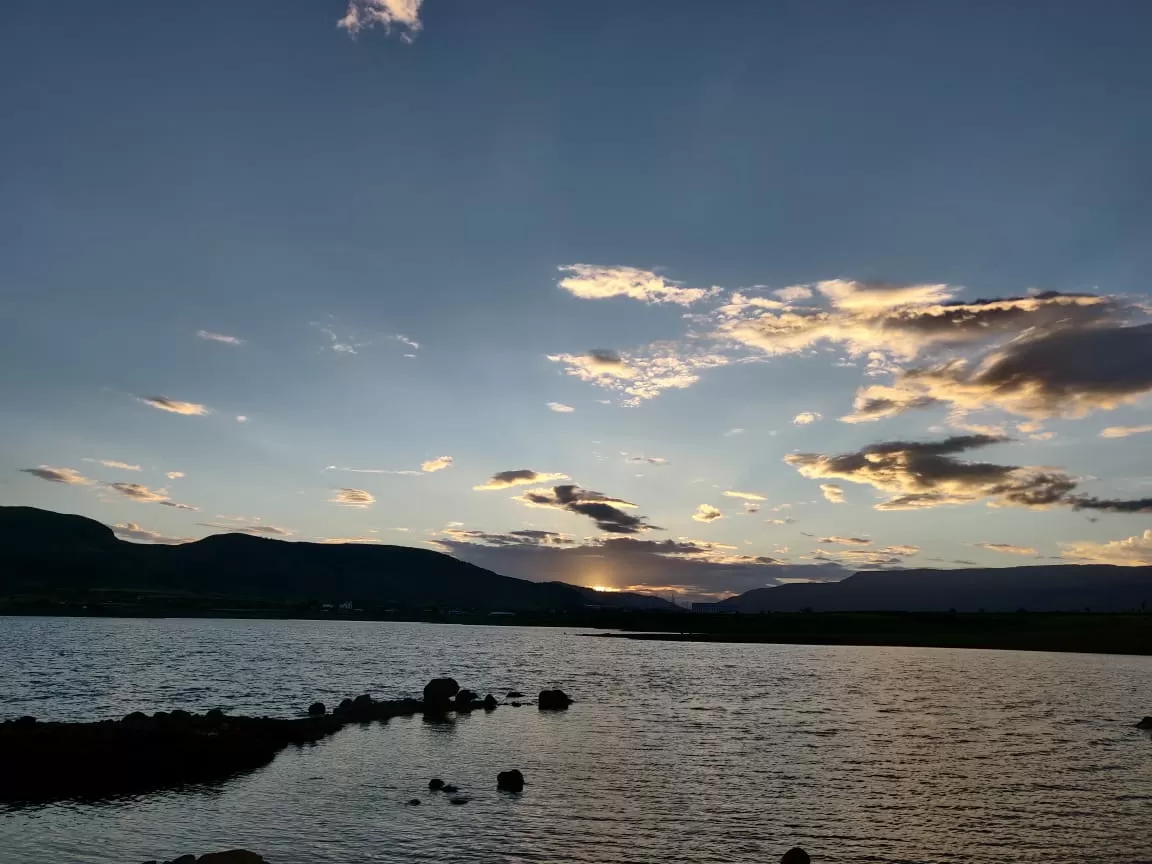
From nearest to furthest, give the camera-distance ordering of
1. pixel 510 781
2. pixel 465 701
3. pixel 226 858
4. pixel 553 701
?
pixel 226 858
pixel 510 781
pixel 465 701
pixel 553 701

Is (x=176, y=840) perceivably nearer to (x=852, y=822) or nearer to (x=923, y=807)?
(x=852, y=822)

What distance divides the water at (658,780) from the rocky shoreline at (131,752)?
242cm

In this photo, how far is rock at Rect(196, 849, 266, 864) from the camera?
27.0 metres

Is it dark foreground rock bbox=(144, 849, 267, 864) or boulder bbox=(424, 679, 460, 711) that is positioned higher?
boulder bbox=(424, 679, 460, 711)

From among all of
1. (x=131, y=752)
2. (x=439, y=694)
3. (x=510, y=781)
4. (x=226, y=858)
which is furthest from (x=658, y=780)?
(x=439, y=694)

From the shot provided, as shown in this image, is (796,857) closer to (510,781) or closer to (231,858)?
(510,781)

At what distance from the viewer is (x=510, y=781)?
42.4 meters

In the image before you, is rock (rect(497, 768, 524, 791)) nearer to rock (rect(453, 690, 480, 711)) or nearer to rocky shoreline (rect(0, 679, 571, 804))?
rocky shoreline (rect(0, 679, 571, 804))

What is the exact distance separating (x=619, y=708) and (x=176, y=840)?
172ft

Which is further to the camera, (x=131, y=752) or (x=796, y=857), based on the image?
(x=131, y=752)

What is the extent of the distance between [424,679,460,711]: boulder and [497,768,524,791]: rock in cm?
3287

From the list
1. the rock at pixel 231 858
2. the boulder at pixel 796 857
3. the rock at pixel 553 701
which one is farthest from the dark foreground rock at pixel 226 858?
the rock at pixel 553 701

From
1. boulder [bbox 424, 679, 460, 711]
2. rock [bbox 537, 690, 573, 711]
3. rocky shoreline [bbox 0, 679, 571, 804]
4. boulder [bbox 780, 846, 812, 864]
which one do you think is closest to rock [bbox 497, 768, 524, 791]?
rocky shoreline [bbox 0, 679, 571, 804]

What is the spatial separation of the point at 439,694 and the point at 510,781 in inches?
1454
